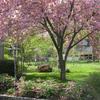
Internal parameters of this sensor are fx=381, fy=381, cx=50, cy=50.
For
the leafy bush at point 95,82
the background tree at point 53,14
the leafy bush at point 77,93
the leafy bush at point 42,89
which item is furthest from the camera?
the background tree at point 53,14

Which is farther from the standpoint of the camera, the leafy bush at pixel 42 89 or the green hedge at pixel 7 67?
the green hedge at pixel 7 67

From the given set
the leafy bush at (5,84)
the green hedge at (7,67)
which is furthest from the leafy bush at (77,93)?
the green hedge at (7,67)

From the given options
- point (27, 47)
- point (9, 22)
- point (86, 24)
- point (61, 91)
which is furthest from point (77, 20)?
point (27, 47)

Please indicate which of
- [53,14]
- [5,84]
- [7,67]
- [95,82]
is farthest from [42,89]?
[7,67]

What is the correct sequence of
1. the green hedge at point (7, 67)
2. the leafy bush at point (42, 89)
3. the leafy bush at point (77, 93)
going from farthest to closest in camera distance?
the green hedge at point (7, 67) < the leafy bush at point (42, 89) < the leafy bush at point (77, 93)

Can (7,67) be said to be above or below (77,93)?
above

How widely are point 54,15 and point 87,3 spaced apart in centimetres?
136

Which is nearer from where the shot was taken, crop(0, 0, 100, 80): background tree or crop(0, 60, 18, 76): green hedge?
crop(0, 0, 100, 80): background tree

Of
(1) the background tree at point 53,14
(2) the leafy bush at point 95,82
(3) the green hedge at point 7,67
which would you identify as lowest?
(2) the leafy bush at point 95,82

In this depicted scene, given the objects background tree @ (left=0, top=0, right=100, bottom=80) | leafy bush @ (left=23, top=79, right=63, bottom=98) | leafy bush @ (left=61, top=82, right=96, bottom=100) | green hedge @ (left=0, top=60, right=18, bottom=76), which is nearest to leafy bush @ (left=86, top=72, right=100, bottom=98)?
leafy bush @ (left=61, top=82, right=96, bottom=100)

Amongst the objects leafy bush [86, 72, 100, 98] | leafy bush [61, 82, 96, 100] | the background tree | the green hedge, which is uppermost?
the background tree

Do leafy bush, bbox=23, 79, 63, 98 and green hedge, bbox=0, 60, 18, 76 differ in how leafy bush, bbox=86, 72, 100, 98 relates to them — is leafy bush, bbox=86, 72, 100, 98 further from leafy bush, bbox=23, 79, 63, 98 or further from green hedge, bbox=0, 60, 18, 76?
green hedge, bbox=0, 60, 18, 76

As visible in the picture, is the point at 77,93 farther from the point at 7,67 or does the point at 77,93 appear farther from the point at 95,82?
the point at 7,67

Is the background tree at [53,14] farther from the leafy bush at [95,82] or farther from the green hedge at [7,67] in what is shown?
the green hedge at [7,67]
